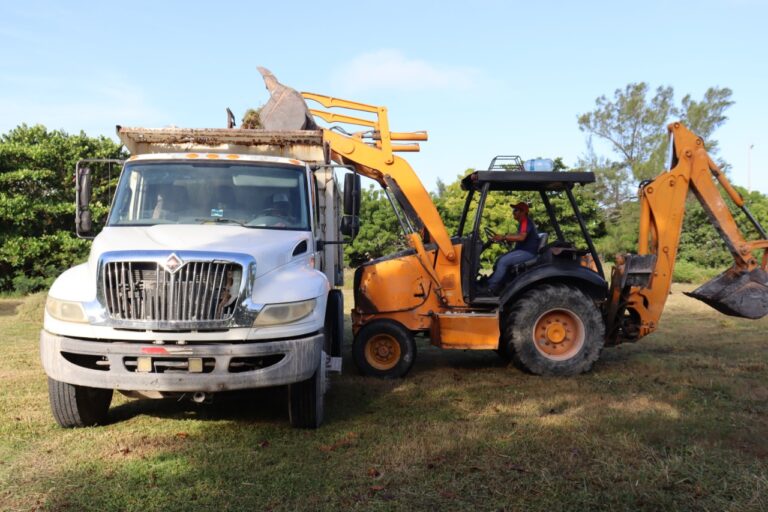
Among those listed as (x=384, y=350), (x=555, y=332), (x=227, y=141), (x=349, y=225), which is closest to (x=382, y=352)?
(x=384, y=350)

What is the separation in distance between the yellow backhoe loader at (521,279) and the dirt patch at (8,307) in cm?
1050

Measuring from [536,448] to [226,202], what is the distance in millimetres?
3465

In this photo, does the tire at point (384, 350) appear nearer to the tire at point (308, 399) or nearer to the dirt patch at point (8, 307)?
the tire at point (308, 399)

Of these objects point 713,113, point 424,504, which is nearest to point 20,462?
point 424,504

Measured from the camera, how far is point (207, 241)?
509 centimetres

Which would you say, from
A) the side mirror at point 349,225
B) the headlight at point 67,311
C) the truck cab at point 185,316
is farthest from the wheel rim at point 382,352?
the headlight at point 67,311

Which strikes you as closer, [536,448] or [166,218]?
[536,448]

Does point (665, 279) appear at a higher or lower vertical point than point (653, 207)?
lower

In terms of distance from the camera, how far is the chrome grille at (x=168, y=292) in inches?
186

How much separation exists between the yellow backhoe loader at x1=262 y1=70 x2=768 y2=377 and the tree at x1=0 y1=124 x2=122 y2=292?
12855 mm

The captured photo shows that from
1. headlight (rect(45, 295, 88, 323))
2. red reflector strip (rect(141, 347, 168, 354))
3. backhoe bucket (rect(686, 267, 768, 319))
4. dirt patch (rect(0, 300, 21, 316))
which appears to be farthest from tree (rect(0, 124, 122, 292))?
backhoe bucket (rect(686, 267, 768, 319))

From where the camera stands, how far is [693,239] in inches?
1158

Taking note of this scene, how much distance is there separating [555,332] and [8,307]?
14.5 metres

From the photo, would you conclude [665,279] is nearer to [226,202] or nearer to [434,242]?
[434,242]
